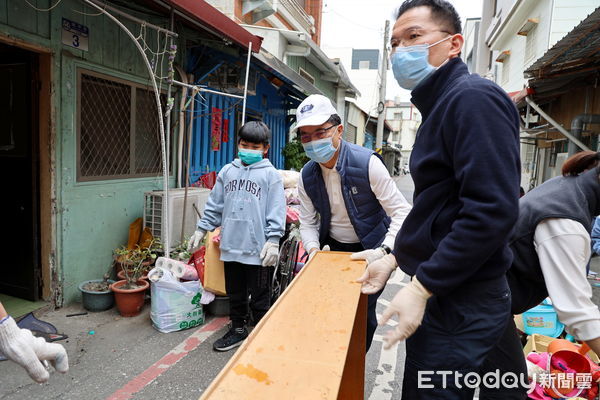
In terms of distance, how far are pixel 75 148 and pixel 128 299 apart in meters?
1.77

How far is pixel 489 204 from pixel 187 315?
357 centimetres

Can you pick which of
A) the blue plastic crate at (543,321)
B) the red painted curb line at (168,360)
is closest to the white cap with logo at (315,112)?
the red painted curb line at (168,360)

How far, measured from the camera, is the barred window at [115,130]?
4.65 m

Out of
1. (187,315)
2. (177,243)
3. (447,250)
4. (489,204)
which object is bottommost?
(187,315)

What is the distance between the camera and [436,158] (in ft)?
4.85

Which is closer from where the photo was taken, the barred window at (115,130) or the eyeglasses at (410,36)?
the eyeglasses at (410,36)

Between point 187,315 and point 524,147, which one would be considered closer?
point 187,315

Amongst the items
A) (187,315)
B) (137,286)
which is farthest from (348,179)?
(137,286)

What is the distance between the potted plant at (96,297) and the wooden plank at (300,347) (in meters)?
3.21

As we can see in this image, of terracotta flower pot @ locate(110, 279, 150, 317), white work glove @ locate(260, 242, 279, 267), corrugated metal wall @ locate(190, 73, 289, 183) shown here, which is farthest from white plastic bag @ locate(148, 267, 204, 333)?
corrugated metal wall @ locate(190, 73, 289, 183)

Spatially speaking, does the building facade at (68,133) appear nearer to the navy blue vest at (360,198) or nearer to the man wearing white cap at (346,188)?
the man wearing white cap at (346,188)

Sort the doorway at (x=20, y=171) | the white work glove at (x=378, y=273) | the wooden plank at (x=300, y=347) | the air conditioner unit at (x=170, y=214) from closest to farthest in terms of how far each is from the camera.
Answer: the wooden plank at (x=300, y=347) → the white work glove at (x=378, y=273) → the doorway at (x=20, y=171) → the air conditioner unit at (x=170, y=214)

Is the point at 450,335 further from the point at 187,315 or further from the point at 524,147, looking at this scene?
the point at 524,147

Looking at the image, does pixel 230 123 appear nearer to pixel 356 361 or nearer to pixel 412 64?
pixel 356 361
